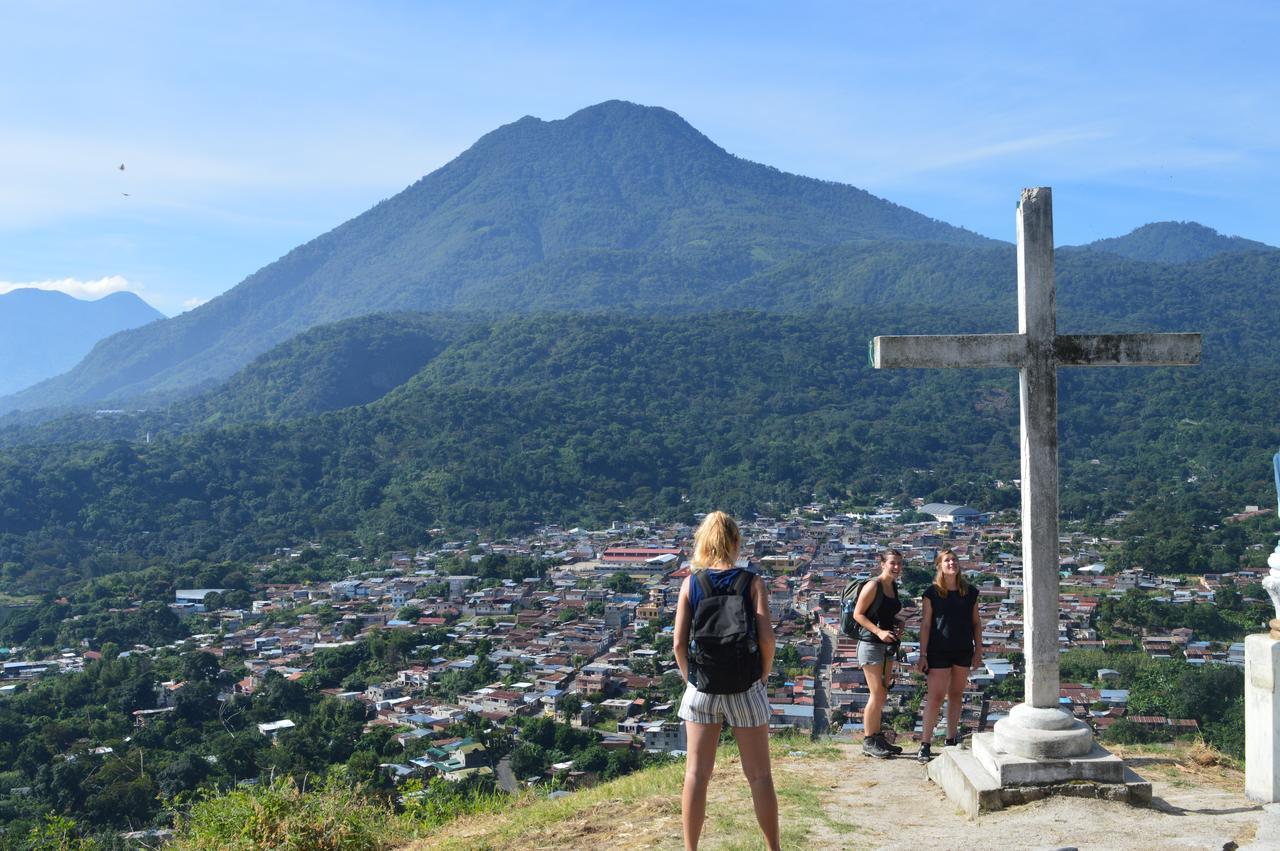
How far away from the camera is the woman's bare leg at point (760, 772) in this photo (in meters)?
3.59

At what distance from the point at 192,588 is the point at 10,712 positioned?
1629 cm

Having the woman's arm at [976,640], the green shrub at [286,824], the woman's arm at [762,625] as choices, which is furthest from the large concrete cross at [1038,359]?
the green shrub at [286,824]

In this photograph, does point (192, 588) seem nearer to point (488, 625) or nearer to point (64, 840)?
point (488, 625)

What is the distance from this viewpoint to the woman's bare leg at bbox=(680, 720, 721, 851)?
3.60 m

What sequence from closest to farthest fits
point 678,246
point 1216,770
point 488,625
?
point 1216,770
point 488,625
point 678,246

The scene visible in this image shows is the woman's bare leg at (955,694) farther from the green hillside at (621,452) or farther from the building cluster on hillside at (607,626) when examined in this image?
the green hillside at (621,452)

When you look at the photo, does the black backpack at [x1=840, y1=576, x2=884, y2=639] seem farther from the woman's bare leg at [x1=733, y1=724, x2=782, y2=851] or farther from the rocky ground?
the woman's bare leg at [x1=733, y1=724, x2=782, y2=851]

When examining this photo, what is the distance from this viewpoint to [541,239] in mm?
137750

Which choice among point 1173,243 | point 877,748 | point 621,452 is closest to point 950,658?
point 877,748

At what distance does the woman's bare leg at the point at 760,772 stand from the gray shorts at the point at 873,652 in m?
1.52

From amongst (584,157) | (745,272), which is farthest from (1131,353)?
(584,157)

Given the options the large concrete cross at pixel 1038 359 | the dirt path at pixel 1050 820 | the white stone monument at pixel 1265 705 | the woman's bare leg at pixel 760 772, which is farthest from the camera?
the large concrete cross at pixel 1038 359

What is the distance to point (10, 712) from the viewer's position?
18609 millimetres

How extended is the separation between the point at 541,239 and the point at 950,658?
135425mm
